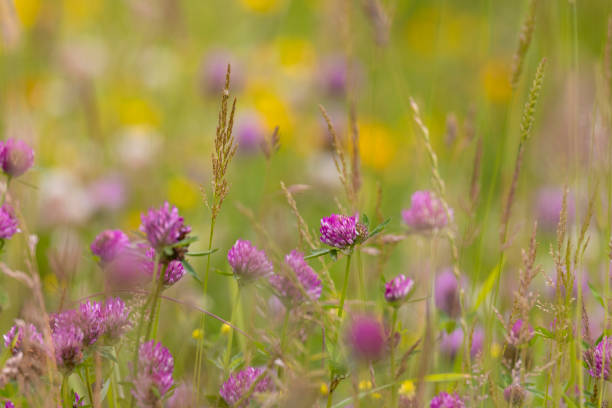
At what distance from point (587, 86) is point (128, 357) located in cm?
247

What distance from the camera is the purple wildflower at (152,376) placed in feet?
2.35

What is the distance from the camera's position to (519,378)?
2.57ft

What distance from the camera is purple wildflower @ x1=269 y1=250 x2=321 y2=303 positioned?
2.69 ft

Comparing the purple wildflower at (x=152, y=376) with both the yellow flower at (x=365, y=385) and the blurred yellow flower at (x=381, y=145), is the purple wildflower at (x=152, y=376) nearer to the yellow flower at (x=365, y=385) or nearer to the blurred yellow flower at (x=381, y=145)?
the yellow flower at (x=365, y=385)

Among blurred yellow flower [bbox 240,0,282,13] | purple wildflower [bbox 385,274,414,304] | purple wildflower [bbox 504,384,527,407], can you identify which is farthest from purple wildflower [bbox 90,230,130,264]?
blurred yellow flower [bbox 240,0,282,13]

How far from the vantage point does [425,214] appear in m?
0.99

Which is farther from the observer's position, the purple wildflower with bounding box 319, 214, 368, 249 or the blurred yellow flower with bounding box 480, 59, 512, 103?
the blurred yellow flower with bounding box 480, 59, 512, 103

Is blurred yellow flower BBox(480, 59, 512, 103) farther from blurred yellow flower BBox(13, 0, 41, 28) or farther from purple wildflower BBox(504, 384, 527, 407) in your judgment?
purple wildflower BBox(504, 384, 527, 407)

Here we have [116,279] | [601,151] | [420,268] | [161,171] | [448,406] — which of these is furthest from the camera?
[161,171]

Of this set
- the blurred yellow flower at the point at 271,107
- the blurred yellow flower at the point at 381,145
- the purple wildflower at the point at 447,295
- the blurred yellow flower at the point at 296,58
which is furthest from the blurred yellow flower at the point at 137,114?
the purple wildflower at the point at 447,295

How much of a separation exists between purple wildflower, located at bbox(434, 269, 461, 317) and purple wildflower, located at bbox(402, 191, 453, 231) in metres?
0.21

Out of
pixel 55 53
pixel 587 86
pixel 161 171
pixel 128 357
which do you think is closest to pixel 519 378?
pixel 128 357

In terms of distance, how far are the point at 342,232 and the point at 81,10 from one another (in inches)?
140

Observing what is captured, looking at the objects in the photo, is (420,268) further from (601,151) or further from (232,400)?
(232,400)
